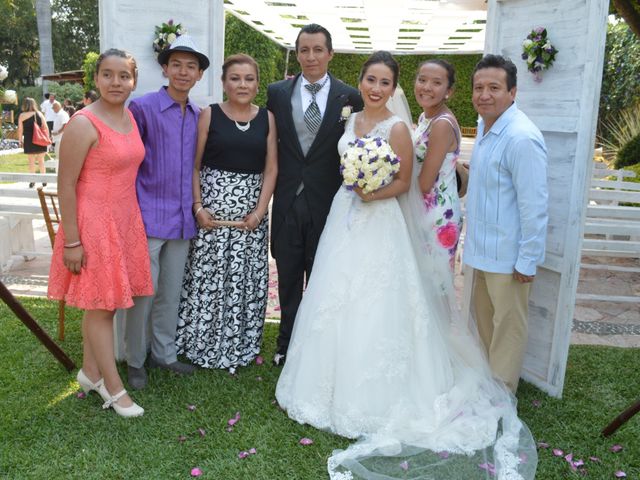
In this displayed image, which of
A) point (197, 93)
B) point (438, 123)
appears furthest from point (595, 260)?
point (197, 93)

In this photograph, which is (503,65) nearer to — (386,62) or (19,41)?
(386,62)

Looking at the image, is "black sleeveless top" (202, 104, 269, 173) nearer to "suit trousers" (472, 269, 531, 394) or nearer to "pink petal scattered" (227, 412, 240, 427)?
"pink petal scattered" (227, 412, 240, 427)

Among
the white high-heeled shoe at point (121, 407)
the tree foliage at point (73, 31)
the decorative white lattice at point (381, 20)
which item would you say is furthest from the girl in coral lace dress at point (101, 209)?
the tree foliage at point (73, 31)

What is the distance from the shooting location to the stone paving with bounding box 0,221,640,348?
555cm

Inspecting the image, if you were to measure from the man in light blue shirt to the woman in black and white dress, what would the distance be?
4.74 feet

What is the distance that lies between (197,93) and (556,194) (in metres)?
2.77

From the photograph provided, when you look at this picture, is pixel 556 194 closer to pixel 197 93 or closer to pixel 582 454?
pixel 582 454

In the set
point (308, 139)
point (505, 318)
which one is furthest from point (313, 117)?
point (505, 318)

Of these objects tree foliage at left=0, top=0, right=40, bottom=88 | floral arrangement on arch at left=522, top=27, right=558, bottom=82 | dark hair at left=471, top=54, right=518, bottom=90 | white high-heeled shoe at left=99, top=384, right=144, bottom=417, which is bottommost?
white high-heeled shoe at left=99, top=384, right=144, bottom=417

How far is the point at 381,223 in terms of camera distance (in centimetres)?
372

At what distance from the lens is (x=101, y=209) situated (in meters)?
3.44

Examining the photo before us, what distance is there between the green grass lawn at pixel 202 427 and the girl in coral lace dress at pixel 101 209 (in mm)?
290

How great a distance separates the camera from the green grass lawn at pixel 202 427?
10.4 feet

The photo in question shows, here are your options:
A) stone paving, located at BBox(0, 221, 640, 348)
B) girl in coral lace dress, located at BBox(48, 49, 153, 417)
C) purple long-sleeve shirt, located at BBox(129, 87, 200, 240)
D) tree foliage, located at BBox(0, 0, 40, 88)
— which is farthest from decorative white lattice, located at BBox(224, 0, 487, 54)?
tree foliage, located at BBox(0, 0, 40, 88)
